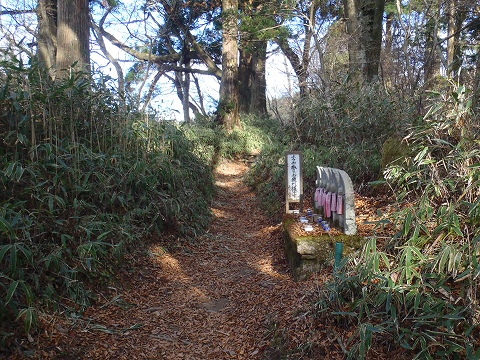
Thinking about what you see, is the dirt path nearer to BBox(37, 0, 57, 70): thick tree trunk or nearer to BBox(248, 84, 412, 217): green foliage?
BBox(248, 84, 412, 217): green foliage

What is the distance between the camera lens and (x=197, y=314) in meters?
3.91

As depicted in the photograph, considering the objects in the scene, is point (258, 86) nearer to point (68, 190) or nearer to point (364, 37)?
point (364, 37)

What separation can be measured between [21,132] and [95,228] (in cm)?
134

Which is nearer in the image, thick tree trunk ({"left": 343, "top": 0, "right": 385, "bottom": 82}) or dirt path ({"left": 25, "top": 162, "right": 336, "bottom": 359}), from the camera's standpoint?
dirt path ({"left": 25, "top": 162, "right": 336, "bottom": 359})

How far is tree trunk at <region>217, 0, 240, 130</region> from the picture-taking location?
13.0m

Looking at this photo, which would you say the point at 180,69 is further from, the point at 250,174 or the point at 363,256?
the point at 363,256

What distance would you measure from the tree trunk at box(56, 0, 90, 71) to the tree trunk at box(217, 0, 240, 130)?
6.48 metres

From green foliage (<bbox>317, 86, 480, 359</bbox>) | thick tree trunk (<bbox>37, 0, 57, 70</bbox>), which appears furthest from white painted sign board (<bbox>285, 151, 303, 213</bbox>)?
thick tree trunk (<bbox>37, 0, 57, 70</bbox>)

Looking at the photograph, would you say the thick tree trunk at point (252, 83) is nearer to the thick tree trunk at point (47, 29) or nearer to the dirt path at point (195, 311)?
the thick tree trunk at point (47, 29)

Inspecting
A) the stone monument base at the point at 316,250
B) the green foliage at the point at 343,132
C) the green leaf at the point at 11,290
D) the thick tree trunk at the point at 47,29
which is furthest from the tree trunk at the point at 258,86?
the green leaf at the point at 11,290

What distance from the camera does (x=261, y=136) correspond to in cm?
1359

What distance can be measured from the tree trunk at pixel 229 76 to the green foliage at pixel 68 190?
7765 mm

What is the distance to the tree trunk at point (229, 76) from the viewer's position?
42.5ft

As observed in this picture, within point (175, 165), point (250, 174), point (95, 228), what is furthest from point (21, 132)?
point (250, 174)
